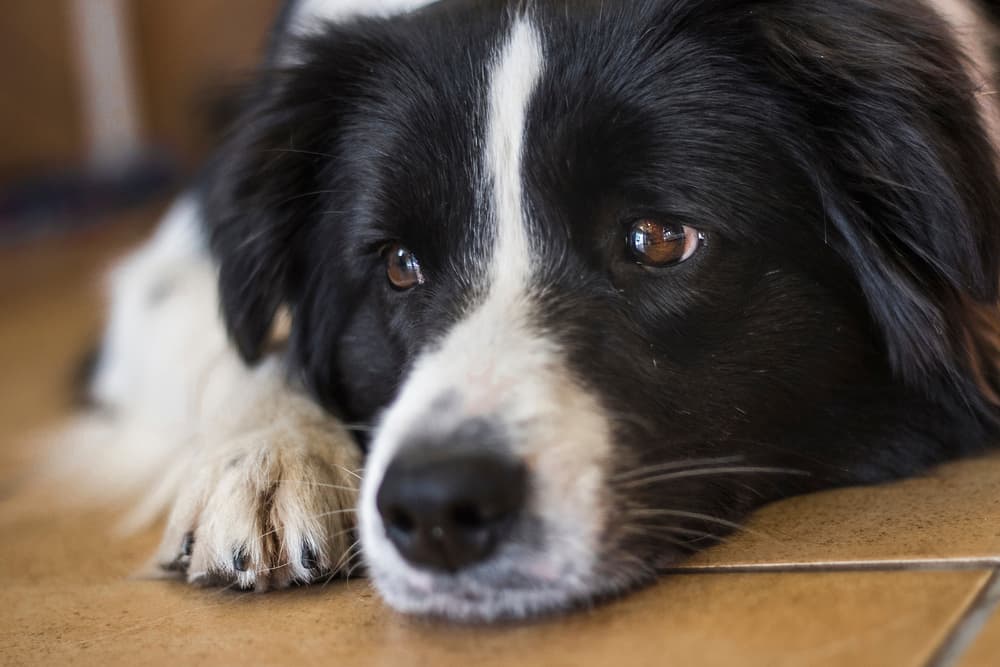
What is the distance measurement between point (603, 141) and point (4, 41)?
676 centimetres

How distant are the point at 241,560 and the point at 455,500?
46 centimetres

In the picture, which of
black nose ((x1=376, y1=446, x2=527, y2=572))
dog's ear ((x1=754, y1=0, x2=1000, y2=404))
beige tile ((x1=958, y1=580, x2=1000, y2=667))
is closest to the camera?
beige tile ((x1=958, y1=580, x2=1000, y2=667))

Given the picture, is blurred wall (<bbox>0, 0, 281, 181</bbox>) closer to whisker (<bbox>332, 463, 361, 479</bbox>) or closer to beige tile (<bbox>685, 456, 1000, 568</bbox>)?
whisker (<bbox>332, 463, 361, 479</bbox>)

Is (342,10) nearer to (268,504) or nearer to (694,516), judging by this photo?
(268,504)

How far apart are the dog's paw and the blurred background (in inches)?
219

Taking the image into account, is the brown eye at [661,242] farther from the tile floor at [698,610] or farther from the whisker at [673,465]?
the tile floor at [698,610]

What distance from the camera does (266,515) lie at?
5.82 feet

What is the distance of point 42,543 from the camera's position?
224cm

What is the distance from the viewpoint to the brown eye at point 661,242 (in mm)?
1731

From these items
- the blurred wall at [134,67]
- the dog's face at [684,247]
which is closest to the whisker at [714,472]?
the dog's face at [684,247]

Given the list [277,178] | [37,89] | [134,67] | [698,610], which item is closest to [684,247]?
[698,610]

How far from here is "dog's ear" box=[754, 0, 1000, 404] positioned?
1717mm

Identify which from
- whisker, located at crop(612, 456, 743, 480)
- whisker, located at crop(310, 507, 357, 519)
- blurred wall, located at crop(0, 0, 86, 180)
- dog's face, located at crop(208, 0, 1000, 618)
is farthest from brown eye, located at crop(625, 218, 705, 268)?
blurred wall, located at crop(0, 0, 86, 180)

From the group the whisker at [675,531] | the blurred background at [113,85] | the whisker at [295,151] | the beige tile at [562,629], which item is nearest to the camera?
the beige tile at [562,629]
